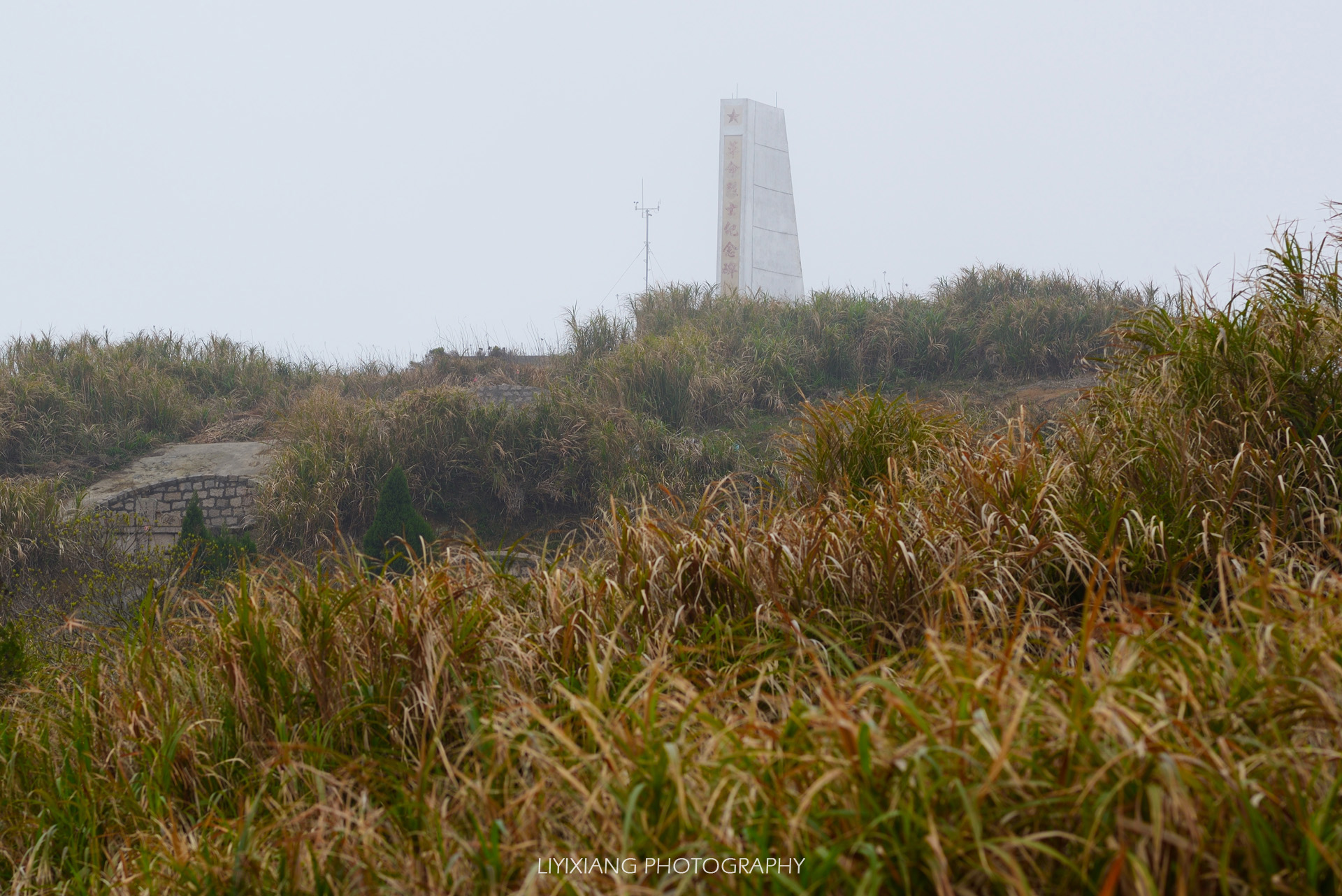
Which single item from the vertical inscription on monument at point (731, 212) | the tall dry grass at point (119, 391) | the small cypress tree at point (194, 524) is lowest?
the small cypress tree at point (194, 524)

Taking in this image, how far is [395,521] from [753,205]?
13324 millimetres

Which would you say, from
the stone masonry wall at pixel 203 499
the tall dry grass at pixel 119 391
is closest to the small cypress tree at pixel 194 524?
the stone masonry wall at pixel 203 499

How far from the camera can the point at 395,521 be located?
8484 millimetres

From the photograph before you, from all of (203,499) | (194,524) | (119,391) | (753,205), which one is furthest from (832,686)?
(753,205)

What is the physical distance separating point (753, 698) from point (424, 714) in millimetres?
1355

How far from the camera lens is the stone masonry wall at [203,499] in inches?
399

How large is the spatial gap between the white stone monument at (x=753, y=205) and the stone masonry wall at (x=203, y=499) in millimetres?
11591

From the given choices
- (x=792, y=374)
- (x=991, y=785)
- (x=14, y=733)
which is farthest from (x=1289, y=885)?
(x=792, y=374)

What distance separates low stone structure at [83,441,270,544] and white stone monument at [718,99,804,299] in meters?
11.4

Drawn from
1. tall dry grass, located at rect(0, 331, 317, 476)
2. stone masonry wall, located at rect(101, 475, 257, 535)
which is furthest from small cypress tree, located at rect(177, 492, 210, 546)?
tall dry grass, located at rect(0, 331, 317, 476)

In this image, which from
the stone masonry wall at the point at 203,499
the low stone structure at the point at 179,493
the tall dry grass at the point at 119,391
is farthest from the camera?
the tall dry grass at the point at 119,391

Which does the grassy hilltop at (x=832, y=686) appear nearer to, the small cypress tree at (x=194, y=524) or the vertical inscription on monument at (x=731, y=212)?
the small cypress tree at (x=194, y=524)

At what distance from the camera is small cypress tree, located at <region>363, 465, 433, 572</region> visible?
8219mm

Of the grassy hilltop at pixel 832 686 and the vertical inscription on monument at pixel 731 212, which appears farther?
the vertical inscription on monument at pixel 731 212
